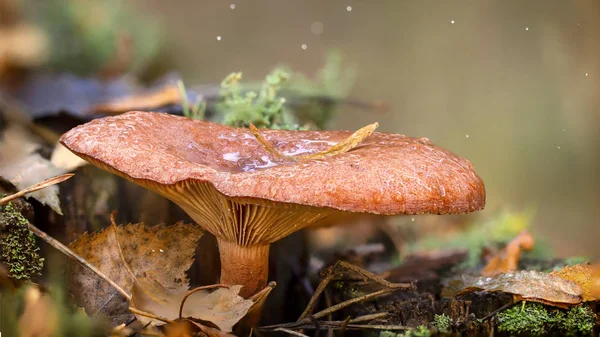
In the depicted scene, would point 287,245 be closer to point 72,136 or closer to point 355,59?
point 72,136

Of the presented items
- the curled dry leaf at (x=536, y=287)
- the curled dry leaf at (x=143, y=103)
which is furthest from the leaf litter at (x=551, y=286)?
the curled dry leaf at (x=143, y=103)

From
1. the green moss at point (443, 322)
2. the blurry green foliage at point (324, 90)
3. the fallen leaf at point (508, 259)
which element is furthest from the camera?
the blurry green foliage at point (324, 90)

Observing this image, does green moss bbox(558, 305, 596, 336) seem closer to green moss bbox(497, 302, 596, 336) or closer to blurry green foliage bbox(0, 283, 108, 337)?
green moss bbox(497, 302, 596, 336)

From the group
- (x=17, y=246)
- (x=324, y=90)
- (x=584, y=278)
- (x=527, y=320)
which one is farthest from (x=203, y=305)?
(x=324, y=90)

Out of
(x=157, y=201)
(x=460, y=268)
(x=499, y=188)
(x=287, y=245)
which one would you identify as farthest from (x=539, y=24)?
(x=157, y=201)

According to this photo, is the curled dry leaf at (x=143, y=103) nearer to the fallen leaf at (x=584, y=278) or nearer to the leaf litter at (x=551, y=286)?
the leaf litter at (x=551, y=286)

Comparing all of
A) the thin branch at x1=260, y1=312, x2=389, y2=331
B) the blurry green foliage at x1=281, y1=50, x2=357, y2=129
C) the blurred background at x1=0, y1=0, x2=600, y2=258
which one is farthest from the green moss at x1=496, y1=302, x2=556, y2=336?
the blurry green foliage at x1=281, y1=50, x2=357, y2=129

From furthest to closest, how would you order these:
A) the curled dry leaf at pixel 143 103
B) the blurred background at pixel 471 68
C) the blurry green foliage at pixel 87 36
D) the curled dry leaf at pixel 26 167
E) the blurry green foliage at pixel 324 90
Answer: the blurry green foliage at pixel 87 36
the blurred background at pixel 471 68
the blurry green foliage at pixel 324 90
the curled dry leaf at pixel 143 103
the curled dry leaf at pixel 26 167
